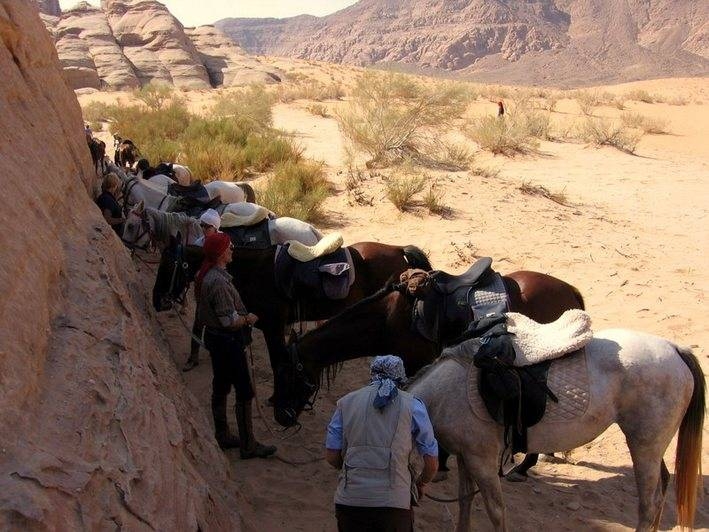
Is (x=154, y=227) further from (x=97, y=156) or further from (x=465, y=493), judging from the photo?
(x=465, y=493)

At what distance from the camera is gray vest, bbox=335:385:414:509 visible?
2.77 meters

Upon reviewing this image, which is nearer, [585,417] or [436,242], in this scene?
[585,417]

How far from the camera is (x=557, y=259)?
944 cm

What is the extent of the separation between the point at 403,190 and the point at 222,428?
7349 millimetres

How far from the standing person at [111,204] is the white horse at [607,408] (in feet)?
11.4

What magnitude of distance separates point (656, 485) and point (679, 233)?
8360mm

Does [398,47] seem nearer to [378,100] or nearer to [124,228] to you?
[378,100]

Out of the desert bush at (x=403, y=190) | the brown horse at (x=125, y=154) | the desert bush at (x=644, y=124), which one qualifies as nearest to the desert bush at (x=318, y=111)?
the desert bush at (x=644, y=124)

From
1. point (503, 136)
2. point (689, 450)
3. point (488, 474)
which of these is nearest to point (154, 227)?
point (488, 474)

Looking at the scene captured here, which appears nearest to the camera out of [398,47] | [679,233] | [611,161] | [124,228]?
[124,228]

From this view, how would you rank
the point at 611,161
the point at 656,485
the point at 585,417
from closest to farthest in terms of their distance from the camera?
the point at 585,417 → the point at 656,485 → the point at 611,161

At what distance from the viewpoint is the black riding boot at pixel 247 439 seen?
4.64 m

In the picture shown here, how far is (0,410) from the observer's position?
2023 mm

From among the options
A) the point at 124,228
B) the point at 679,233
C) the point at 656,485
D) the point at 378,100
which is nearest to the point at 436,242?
the point at 679,233
